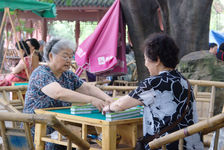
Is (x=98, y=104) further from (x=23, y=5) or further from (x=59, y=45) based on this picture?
(x=23, y=5)

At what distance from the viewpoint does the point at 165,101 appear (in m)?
2.48

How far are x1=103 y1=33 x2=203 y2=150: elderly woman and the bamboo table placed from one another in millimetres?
129

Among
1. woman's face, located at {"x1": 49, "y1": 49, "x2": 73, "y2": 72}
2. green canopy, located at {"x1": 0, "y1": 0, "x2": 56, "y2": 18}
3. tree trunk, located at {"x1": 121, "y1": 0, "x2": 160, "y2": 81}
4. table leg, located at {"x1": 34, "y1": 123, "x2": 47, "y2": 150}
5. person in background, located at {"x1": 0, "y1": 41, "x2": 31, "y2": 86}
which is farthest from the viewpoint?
green canopy, located at {"x1": 0, "y1": 0, "x2": 56, "y2": 18}

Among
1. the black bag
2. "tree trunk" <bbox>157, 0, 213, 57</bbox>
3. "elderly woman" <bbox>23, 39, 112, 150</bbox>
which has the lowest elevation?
the black bag

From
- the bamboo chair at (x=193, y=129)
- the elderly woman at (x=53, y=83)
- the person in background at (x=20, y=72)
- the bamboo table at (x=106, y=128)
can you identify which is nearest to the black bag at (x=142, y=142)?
the bamboo table at (x=106, y=128)

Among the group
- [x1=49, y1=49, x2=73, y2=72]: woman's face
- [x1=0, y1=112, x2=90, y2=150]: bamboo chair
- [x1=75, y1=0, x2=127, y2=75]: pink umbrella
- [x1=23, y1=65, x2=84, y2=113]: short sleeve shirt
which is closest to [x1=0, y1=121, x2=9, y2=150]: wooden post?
[x1=0, y1=112, x2=90, y2=150]: bamboo chair

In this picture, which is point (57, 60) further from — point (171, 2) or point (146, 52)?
point (171, 2)

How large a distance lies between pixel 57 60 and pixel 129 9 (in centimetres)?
238

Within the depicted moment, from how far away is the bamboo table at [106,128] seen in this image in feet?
8.10

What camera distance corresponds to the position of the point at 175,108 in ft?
8.13

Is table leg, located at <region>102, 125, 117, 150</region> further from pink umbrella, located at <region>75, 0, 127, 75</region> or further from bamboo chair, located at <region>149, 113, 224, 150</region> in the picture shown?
pink umbrella, located at <region>75, 0, 127, 75</region>

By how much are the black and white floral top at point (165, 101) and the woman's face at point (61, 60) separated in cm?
102

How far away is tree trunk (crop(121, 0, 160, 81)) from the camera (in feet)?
17.7

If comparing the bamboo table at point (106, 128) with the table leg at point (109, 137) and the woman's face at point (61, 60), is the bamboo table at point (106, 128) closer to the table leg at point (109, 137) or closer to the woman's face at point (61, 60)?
the table leg at point (109, 137)
